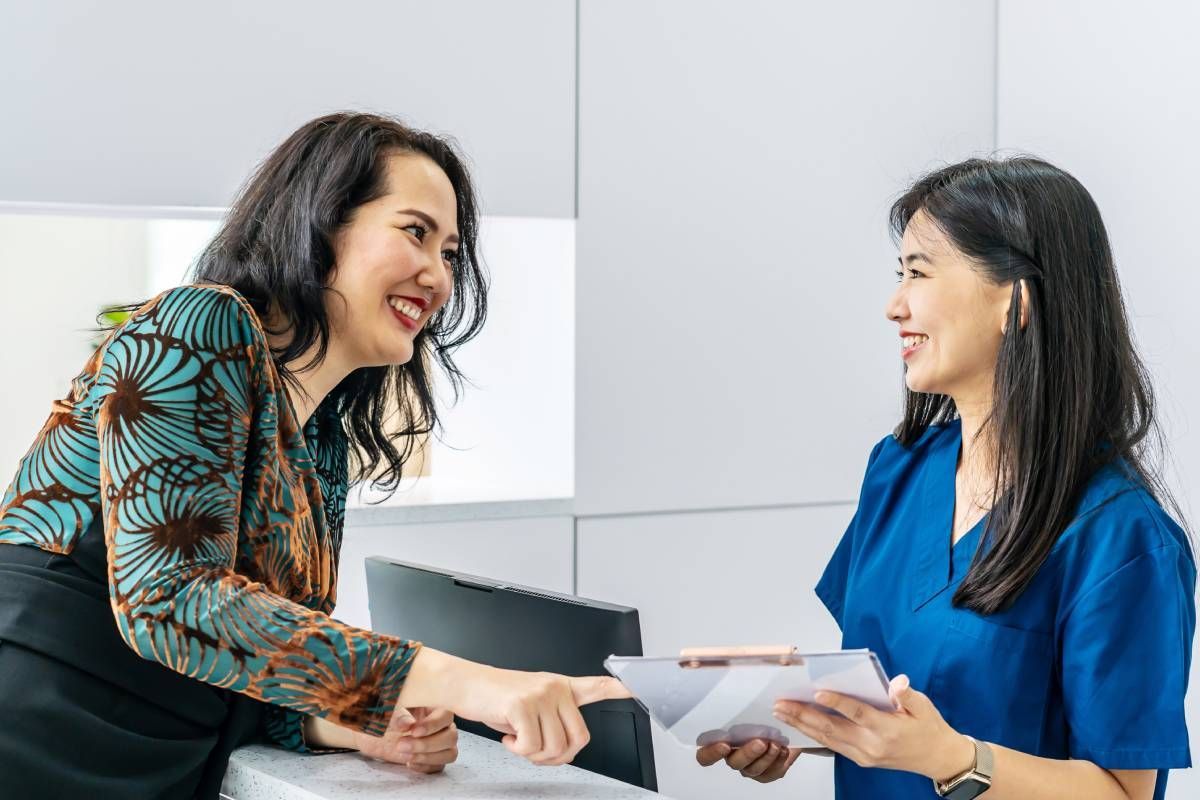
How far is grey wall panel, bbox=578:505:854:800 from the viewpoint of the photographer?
119 inches

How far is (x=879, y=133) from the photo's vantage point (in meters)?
3.32

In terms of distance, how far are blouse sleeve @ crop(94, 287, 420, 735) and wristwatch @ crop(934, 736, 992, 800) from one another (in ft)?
1.90

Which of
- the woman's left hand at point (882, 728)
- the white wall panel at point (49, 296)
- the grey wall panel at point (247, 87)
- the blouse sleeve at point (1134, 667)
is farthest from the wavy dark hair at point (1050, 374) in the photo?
the white wall panel at point (49, 296)

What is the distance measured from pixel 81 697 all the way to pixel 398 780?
0.30 m

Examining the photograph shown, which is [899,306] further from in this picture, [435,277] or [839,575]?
[435,277]

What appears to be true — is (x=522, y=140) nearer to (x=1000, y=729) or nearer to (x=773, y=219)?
(x=773, y=219)

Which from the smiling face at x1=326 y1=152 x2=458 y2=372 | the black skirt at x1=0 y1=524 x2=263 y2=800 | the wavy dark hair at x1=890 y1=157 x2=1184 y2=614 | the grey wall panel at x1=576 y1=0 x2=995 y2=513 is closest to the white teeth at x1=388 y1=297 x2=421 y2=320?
the smiling face at x1=326 y1=152 x2=458 y2=372

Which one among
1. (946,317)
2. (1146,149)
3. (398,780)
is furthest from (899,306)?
(1146,149)

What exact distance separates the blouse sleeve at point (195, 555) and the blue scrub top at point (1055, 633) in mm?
682

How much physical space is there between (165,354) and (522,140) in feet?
5.76

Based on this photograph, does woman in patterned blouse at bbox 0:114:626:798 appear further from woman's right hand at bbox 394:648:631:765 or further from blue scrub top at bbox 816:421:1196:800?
blue scrub top at bbox 816:421:1196:800

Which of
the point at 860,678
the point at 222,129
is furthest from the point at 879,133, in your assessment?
the point at 860,678

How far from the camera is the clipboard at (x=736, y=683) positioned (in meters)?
1.12

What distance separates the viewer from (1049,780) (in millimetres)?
1401
